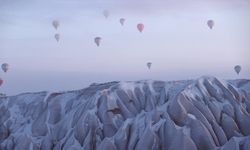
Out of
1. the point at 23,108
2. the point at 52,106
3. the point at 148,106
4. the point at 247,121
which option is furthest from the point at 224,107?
the point at 23,108

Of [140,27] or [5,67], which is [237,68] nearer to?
[140,27]

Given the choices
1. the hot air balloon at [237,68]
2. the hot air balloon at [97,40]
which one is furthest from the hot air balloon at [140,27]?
the hot air balloon at [237,68]

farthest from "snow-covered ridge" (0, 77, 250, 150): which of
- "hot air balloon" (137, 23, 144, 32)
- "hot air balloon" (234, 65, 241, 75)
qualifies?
"hot air balloon" (137, 23, 144, 32)

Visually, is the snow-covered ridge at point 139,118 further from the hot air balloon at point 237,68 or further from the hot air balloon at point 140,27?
the hot air balloon at point 140,27

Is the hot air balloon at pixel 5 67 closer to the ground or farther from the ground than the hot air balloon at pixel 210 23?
closer to the ground

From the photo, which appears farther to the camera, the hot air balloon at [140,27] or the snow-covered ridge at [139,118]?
the hot air balloon at [140,27]

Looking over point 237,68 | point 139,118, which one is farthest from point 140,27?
point 139,118

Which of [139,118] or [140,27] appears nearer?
[139,118]

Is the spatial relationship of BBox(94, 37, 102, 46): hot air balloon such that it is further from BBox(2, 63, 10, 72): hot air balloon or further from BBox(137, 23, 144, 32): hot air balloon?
BBox(2, 63, 10, 72): hot air balloon

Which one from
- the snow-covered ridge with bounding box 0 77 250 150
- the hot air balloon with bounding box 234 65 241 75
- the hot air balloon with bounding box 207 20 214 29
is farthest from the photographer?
the hot air balloon with bounding box 234 65 241 75
